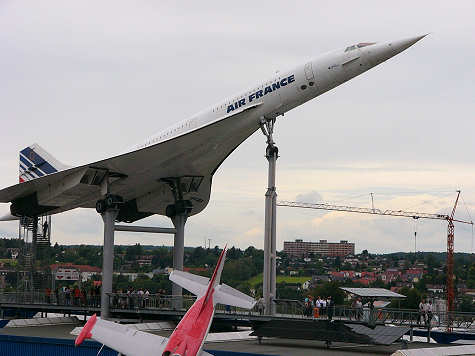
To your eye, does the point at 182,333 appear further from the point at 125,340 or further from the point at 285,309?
the point at 285,309

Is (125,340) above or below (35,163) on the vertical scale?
below

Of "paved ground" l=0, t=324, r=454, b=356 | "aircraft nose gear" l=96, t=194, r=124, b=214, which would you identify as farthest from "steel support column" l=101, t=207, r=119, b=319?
"paved ground" l=0, t=324, r=454, b=356

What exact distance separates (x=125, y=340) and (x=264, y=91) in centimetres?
1394

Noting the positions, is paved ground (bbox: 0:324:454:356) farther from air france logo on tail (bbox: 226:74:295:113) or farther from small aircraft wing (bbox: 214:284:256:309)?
air france logo on tail (bbox: 226:74:295:113)

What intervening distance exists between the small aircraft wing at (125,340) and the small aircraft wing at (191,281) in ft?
5.23

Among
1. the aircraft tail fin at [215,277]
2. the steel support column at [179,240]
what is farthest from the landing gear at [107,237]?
the aircraft tail fin at [215,277]

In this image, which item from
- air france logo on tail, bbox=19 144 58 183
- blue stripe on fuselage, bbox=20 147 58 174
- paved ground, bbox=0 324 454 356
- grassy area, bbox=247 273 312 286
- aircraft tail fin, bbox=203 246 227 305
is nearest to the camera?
aircraft tail fin, bbox=203 246 227 305

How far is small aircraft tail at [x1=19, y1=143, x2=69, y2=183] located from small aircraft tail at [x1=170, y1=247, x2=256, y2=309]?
69.0 ft

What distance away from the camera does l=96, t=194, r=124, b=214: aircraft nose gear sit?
116 feet

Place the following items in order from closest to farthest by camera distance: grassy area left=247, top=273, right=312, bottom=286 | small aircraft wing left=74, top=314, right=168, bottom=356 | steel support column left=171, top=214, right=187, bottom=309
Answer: small aircraft wing left=74, top=314, right=168, bottom=356 < steel support column left=171, top=214, right=187, bottom=309 < grassy area left=247, top=273, right=312, bottom=286

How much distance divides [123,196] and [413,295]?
160 feet

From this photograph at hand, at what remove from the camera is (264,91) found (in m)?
30.8

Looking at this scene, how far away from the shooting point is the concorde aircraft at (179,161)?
29250 millimetres

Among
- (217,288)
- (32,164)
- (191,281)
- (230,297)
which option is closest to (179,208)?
(32,164)
